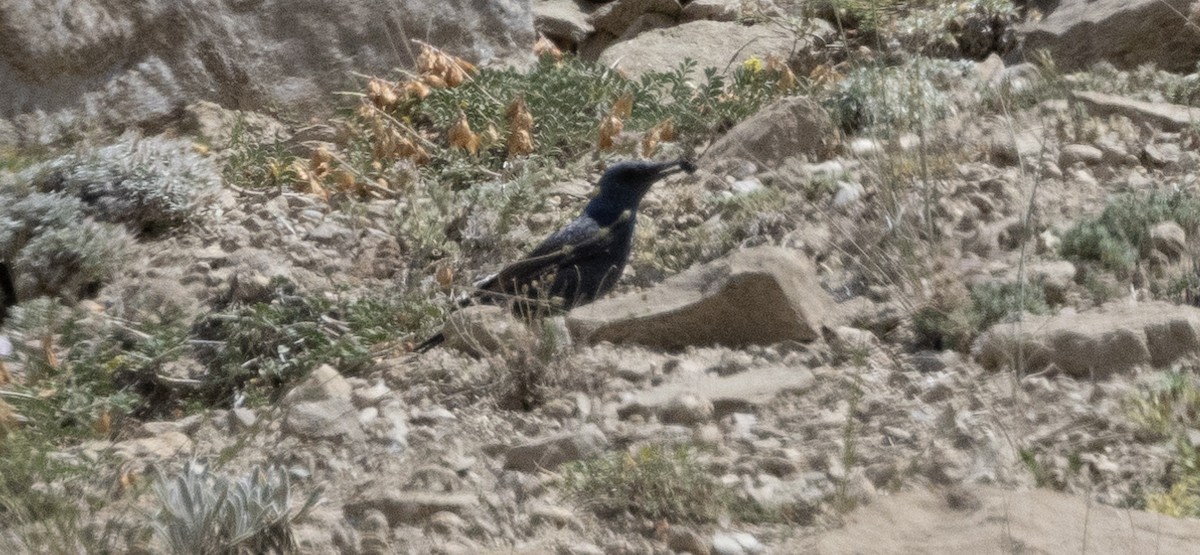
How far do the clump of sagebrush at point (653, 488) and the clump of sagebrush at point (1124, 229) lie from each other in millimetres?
1708

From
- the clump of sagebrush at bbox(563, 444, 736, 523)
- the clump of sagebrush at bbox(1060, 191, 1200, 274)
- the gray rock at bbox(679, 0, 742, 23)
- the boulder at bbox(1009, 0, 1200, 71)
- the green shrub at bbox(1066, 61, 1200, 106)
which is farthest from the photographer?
the gray rock at bbox(679, 0, 742, 23)

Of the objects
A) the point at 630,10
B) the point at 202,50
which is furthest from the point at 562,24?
the point at 202,50

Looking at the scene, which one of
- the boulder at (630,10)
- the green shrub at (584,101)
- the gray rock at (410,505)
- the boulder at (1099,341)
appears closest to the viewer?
the gray rock at (410,505)

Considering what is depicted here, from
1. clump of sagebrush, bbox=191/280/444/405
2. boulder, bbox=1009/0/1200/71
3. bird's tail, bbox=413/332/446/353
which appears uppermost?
boulder, bbox=1009/0/1200/71

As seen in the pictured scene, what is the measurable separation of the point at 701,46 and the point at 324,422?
464 centimetres

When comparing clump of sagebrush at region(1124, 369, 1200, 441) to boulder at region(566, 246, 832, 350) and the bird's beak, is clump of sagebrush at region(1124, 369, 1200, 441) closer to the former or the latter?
boulder at region(566, 246, 832, 350)

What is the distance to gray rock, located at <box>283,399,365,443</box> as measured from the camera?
163 inches

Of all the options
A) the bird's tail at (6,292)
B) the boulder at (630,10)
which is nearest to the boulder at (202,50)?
the bird's tail at (6,292)

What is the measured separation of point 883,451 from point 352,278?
2.65 metres

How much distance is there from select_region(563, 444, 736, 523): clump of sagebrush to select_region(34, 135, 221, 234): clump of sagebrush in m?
3.03

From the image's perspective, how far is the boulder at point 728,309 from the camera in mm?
4512

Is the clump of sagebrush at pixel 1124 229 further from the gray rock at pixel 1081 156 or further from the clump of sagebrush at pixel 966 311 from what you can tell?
the gray rock at pixel 1081 156

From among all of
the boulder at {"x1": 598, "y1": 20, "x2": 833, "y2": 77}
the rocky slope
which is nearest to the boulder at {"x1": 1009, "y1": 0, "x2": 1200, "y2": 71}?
the rocky slope

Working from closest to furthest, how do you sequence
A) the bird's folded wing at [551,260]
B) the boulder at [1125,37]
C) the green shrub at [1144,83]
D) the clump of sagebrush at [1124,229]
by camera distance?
the clump of sagebrush at [1124,229], the bird's folded wing at [551,260], the green shrub at [1144,83], the boulder at [1125,37]
